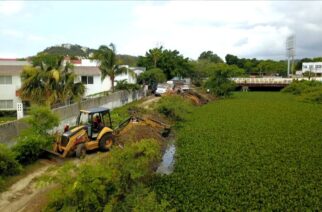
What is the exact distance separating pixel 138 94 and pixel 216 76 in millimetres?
14702

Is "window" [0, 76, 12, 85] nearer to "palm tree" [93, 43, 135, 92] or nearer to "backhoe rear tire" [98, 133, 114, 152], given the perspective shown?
"palm tree" [93, 43, 135, 92]

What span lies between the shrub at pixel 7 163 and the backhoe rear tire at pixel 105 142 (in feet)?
12.7

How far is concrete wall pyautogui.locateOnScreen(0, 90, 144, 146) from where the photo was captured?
15214mm

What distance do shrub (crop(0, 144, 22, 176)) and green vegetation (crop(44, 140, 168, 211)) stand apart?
12.0ft

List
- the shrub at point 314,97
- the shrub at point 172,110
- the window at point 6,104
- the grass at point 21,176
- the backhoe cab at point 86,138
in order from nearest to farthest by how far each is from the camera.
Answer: the grass at point 21,176 → the backhoe cab at point 86,138 → the shrub at point 172,110 → the window at point 6,104 → the shrub at point 314,97

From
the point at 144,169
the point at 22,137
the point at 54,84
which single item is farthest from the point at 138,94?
the point at 144,169

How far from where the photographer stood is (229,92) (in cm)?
5188

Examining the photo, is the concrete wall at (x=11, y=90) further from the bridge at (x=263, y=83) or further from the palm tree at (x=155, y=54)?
the bridge at (x=263, y=83)

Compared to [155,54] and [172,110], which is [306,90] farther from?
[172,110]

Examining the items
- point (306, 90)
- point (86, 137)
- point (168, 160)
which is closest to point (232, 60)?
point (306, 90)

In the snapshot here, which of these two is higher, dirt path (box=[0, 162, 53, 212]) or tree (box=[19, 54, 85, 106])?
tree (box=[19, 54, 85, 106])

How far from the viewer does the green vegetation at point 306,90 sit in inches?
1764

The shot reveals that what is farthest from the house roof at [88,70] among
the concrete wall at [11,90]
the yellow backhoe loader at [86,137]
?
the yellow backhoe loader at [86,137]

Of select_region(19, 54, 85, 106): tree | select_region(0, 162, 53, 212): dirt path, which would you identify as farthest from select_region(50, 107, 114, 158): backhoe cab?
select_region(19, 54, 85, 106): tree
